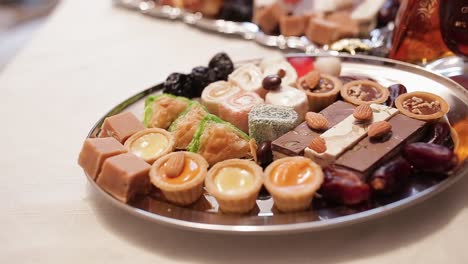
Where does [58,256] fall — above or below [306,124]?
below

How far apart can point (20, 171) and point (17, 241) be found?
0.25 m

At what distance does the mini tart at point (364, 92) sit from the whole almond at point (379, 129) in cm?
15

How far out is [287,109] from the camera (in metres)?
1.06

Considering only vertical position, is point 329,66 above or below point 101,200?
above

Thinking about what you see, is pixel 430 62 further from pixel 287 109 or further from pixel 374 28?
pixel 287 109

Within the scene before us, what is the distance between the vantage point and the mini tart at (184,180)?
2.88ft

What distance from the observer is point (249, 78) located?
123cm

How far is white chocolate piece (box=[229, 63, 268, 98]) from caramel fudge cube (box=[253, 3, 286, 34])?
0.41 m

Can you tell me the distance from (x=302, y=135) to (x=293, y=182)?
0.47 feet

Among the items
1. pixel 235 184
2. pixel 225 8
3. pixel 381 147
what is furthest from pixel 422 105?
pixel 225 8

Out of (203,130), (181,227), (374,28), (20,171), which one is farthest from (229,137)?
(374,28)

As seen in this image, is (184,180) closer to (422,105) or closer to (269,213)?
(269,213)

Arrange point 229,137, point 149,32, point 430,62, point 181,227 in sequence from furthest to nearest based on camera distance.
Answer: point 149,32 < point 430,62 < point 229,137 < point 181,227

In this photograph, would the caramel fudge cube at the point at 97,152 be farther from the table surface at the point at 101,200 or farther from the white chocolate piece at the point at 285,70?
the white chocolate piece at the point at 285,70
